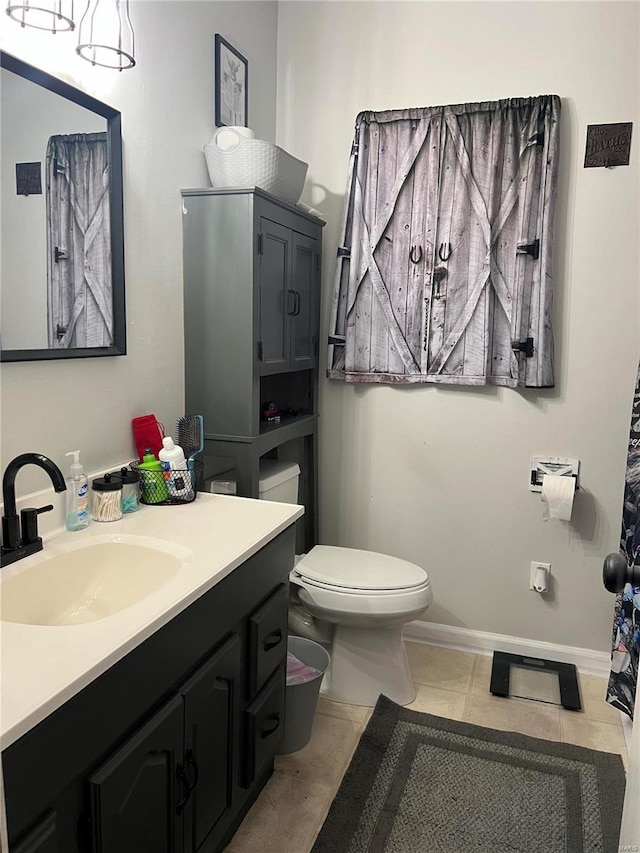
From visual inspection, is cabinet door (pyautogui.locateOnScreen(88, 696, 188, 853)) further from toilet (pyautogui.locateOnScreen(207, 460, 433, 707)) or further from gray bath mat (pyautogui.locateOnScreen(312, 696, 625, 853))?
toilet (pyautogui.locateOnScreen(207, 460, 433, 707))

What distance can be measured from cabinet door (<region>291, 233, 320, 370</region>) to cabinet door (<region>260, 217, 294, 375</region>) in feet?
0.18

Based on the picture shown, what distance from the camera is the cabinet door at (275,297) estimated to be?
7.20 ft

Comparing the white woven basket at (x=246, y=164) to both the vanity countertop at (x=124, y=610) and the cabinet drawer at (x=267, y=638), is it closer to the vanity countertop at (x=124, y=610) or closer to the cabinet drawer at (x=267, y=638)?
the vanity countertop at (x=124, y=610)

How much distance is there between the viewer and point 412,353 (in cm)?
263

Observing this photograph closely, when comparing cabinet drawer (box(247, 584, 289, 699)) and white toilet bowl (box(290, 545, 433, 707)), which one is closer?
cabinet drawer (box(247, 584, 289, 699))

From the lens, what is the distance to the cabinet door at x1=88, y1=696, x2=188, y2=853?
3.58 feet

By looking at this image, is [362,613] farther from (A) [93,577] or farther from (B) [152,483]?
(A) [93,577]

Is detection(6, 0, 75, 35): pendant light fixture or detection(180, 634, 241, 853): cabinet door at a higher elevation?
detection(6, 0, 75, 35): pendant light fixture

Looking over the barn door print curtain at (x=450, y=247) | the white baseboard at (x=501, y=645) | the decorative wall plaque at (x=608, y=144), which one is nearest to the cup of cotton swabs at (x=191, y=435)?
the barn door print curtain at (x=450, y=247)

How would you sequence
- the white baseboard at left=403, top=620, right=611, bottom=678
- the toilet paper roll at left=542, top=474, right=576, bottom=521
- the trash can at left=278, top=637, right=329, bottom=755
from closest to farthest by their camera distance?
the trash can at left=278, top=637, right=329, bottom=755 < the toilet paper roll at left=542, top=474, right=576, bottom=521 < the white baseboard at left=403, top=620, right=611, bottom=678

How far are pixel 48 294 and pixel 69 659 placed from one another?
0.90 m

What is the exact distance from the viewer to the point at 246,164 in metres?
2.14

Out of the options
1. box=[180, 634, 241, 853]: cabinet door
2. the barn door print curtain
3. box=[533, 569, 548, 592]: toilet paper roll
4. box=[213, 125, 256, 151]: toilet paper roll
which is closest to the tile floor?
box=[180, 634, 241, 853]: cabinet door

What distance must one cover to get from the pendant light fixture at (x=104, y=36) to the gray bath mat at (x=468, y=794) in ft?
6.66
